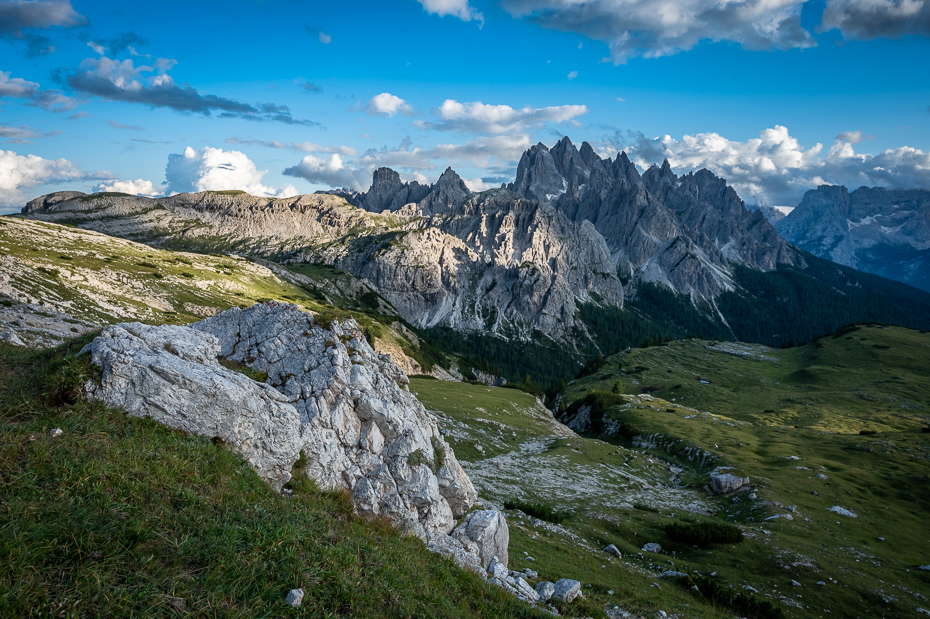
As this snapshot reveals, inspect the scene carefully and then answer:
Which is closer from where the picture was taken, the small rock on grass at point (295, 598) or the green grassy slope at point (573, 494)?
the small rock on grass at point (295, 598)

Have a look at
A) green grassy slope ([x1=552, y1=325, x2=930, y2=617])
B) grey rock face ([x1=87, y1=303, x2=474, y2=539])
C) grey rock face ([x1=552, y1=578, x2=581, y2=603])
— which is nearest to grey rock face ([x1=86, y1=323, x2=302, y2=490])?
grey rock face ([x1=87, y1=303, x2=474, y2=539])

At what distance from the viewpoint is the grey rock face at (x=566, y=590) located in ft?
55.3

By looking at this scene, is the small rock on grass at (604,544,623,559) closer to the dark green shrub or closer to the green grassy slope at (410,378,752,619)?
the green grassy slope at (410,378,752,619)

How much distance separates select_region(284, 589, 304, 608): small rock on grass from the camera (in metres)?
8.30

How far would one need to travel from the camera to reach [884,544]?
36.2m

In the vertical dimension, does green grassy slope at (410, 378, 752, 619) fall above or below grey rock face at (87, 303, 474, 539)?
below

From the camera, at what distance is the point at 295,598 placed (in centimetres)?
834

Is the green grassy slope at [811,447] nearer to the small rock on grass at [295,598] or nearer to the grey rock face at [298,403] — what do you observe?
the grey rock face at [298,403]

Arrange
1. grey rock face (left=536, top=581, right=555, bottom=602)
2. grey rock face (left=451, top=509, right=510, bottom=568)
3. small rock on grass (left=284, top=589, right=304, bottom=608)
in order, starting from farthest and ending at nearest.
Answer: grey rock face (left=451, top=509, right=510, bottom=568) < grey rock face (left=536, top=581, right=555, bottom=602) < small rock on grass (left=284, top=589, right=304, bottom=608)

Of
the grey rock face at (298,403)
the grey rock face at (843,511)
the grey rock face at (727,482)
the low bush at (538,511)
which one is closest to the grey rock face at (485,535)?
the grey rock face at (298,403)

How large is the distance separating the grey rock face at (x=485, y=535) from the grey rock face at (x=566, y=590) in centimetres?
267

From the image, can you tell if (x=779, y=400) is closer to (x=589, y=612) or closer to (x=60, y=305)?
(x=589, y=612)

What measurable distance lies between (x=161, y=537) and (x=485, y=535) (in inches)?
565

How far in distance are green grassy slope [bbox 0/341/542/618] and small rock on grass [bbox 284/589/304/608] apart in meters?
0.16
